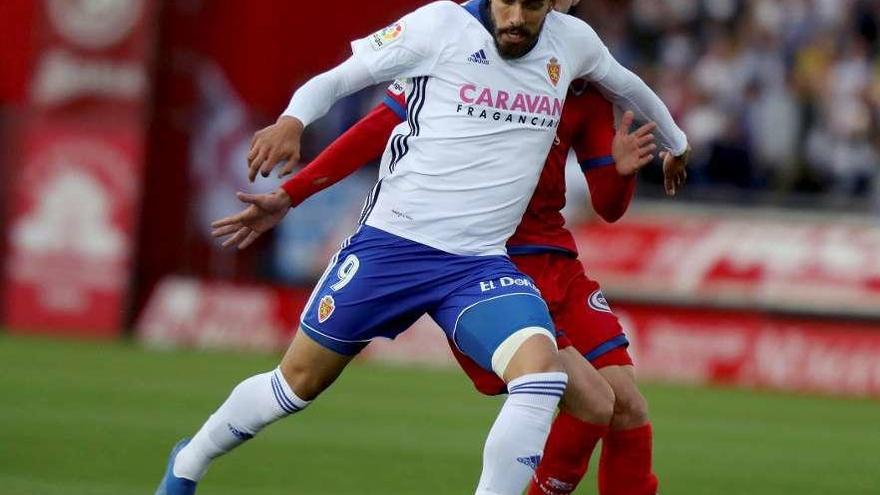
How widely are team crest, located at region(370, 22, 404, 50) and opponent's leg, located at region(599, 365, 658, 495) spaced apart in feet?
5.45

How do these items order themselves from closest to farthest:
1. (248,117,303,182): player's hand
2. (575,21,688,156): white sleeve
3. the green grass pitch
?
(248,117,303,182): player's hand < (575,21,688,156): white sleeve < the green grass pitch

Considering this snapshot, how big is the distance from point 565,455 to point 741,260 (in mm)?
10320

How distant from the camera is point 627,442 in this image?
750 cm

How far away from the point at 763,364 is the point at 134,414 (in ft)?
24.6

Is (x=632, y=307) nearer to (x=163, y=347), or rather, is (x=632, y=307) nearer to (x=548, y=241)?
(x=163, y=347)

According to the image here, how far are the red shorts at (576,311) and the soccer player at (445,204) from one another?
52 cm

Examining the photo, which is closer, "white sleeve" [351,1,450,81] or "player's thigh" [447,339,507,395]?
"white sleeve" [351,1,450,81]

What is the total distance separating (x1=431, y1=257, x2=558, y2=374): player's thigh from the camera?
21.9 ft

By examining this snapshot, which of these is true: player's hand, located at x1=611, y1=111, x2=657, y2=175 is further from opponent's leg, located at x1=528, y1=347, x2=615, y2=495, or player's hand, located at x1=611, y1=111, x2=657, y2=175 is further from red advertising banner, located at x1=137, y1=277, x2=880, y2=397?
red advertising banner, located at x1=137, y1=277, x2=880, y2=397

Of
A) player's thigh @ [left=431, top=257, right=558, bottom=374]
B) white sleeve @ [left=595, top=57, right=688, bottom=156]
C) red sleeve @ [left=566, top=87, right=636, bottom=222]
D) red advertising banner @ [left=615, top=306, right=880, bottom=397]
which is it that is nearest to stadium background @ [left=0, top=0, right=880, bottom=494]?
red advertising banner @ [left=615, top=306, right=880, bottom=397]

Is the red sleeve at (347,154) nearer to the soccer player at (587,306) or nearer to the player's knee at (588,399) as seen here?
the soccer player at (587,306)

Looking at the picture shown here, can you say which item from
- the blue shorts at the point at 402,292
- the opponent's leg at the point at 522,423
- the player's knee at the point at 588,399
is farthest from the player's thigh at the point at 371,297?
the player's knee at the point at 588,399

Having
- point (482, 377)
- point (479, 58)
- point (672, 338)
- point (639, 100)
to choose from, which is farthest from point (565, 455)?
point (672, 338)

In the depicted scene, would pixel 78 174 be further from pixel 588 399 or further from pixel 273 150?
pixel 273 150
